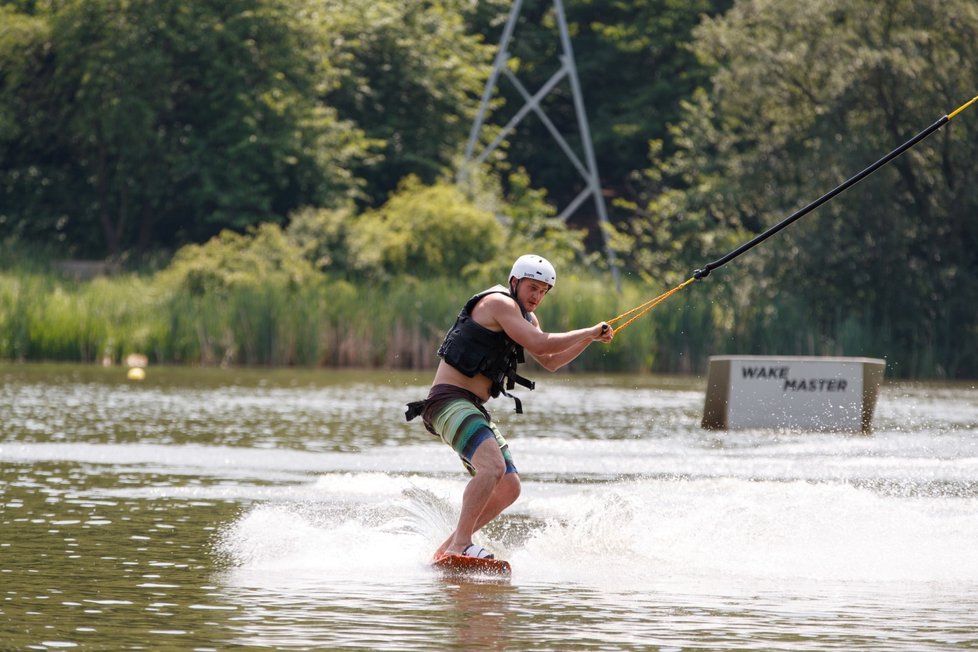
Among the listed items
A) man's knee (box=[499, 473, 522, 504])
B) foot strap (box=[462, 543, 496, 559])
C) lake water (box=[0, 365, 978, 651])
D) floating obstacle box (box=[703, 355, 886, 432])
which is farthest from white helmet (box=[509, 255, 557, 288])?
floating obstacle box (box=[703, 355, 886, 432])

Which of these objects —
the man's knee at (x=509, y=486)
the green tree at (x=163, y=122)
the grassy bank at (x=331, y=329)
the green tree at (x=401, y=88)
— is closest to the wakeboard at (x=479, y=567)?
the man's knee at (x=509, y=486)

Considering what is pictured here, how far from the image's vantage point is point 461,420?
9.88 meters

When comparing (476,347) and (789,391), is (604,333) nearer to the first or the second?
(476,347)

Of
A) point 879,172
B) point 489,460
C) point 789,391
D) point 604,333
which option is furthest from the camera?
point 879,172

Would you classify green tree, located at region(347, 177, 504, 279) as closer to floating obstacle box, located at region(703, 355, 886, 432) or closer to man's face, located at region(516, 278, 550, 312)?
floating obstacle box, located at region(703, 355, 886, 432)

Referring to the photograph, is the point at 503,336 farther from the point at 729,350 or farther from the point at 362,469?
the point at 729,350

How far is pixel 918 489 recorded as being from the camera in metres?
13.8

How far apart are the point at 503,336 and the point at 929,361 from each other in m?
25.6

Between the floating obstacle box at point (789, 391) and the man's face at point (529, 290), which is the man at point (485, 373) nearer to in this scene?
the man's face at point (529, 290)

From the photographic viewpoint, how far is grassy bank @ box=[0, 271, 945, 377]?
32.5 meters

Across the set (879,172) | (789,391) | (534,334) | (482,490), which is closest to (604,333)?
(534,334)

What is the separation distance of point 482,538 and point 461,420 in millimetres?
1069

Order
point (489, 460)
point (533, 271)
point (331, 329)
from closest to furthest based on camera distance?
1. point (489, 460)
2. point (533, 271)
3. point (331, 329)

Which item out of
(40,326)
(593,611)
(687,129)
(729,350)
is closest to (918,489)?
(593,611)
